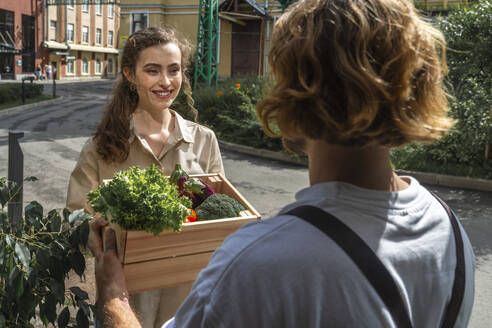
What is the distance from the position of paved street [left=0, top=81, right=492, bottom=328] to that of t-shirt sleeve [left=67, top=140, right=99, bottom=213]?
3657mm

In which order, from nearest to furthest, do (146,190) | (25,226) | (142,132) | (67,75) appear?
(146,190), (25,226), (142,132), (67,75)

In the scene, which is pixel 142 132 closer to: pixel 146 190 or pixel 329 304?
pixel 146 190

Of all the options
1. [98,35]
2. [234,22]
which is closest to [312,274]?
[234,22]

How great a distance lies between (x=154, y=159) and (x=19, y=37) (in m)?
48.3

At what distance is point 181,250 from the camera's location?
1.88m

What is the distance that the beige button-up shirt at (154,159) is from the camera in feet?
8.30

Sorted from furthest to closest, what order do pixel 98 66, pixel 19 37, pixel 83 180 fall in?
pixel 98 66, pixel 19 37, pixel 83 180

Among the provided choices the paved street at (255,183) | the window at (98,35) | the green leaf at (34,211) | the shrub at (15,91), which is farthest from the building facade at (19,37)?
the green leaf at (34,211)

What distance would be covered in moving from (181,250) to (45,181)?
7.86m

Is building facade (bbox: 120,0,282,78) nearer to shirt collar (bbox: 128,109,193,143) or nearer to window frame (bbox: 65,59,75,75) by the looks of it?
window frame (bbox: 65,59,75,75)

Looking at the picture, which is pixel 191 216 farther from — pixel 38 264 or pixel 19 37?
pixel 19 37

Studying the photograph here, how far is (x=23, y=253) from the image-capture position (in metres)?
1.87

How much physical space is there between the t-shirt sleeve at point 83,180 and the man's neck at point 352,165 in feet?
5.67

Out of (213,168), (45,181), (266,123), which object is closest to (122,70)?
(213,168)
